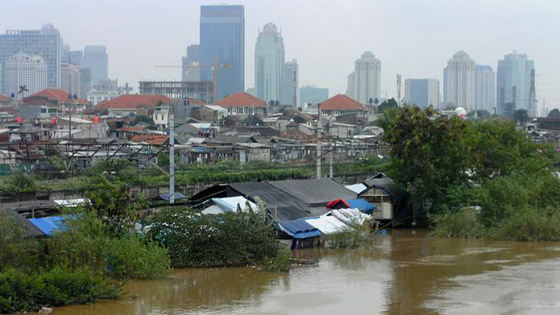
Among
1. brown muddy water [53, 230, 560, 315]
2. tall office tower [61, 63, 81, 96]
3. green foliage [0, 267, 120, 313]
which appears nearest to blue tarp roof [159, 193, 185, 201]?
brown muddy water [53, 230, 560, 315]

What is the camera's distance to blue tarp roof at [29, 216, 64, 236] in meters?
16.5

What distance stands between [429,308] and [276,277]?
11.5ft

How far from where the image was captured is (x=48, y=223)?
17141mm

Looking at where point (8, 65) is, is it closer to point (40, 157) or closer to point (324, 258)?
point (40, 157)

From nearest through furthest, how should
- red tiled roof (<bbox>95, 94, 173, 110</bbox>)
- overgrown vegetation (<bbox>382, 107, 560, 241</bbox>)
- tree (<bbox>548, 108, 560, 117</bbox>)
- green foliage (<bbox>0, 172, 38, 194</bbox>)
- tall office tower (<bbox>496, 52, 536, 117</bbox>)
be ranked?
1. green foliage (<bbox>0, 172, 38, 194</bbox>)
2. overgrown vegetation (<bbox>382, 107, 560, 241</bbox>)
3. red tiled roof (<bbox>95, 94, 173, 110</bbox>)
4. tree (<bbox>548, 108, 560, 117</bbox>)
5. tall office tower (<bbox>496, 52, 536, 117</bbox>)

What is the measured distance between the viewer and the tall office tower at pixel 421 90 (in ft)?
522

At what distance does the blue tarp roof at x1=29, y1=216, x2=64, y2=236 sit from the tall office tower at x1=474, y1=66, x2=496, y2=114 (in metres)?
144

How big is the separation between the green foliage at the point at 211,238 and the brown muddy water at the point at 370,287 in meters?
0.30

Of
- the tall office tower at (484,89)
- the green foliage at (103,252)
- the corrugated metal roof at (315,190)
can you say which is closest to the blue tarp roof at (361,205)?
the corrugated metal roof at (315,190)

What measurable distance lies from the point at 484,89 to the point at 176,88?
266ft

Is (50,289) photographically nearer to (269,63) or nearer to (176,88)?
(176,88)

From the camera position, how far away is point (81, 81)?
161375mm

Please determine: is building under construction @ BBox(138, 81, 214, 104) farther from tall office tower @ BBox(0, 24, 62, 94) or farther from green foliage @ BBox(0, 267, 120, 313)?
green foliage @ BBox(0, 267, 120, 313)

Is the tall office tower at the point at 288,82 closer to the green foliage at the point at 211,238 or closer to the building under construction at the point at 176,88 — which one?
the building under construction at the point at 176,88
